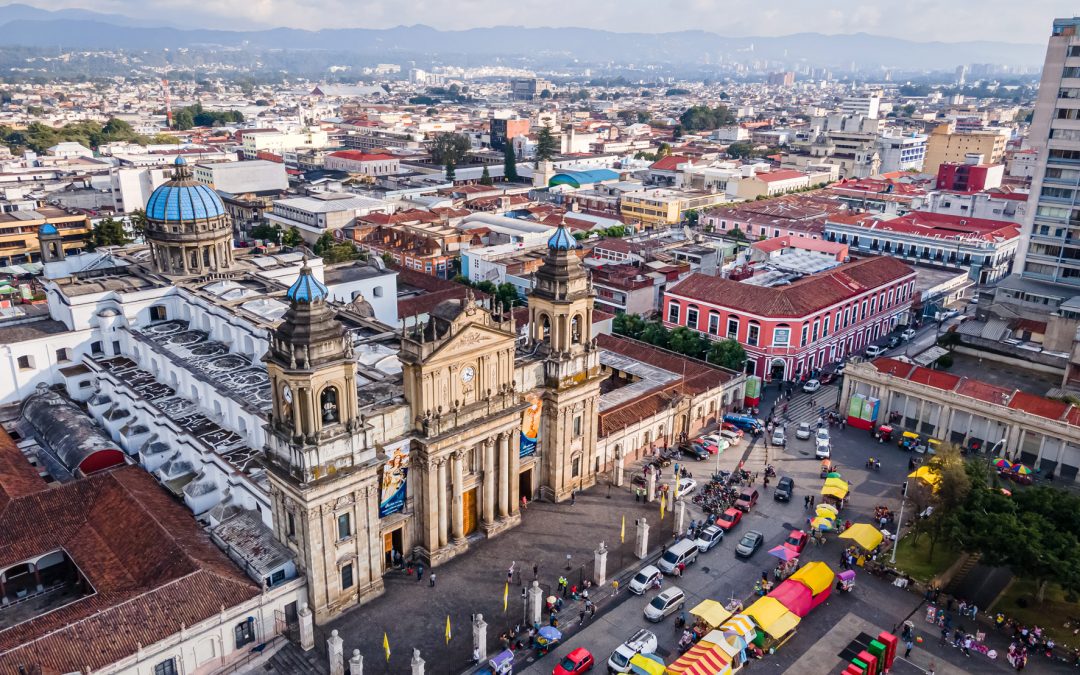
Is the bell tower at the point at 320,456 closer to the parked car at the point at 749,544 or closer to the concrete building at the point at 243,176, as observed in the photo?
the parked car at the point at 749,544

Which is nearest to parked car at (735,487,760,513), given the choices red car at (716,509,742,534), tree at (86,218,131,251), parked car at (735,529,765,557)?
red car at (716,509,742,534)

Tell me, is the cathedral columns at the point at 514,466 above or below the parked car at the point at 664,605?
above

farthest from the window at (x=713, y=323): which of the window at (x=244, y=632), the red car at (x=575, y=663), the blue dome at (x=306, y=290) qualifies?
the window at (x=244, y=632)

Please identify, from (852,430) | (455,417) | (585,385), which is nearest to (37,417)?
(455,417)

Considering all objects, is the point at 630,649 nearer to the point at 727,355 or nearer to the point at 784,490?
the point at 784,490

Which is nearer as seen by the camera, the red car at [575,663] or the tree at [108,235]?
the red car at [575,663]

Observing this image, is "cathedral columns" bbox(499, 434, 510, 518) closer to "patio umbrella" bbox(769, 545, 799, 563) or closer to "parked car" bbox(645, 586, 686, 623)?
"parked car" bbox(645, 586, 686, 623)

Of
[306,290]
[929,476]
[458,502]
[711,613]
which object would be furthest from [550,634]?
[929,476]
